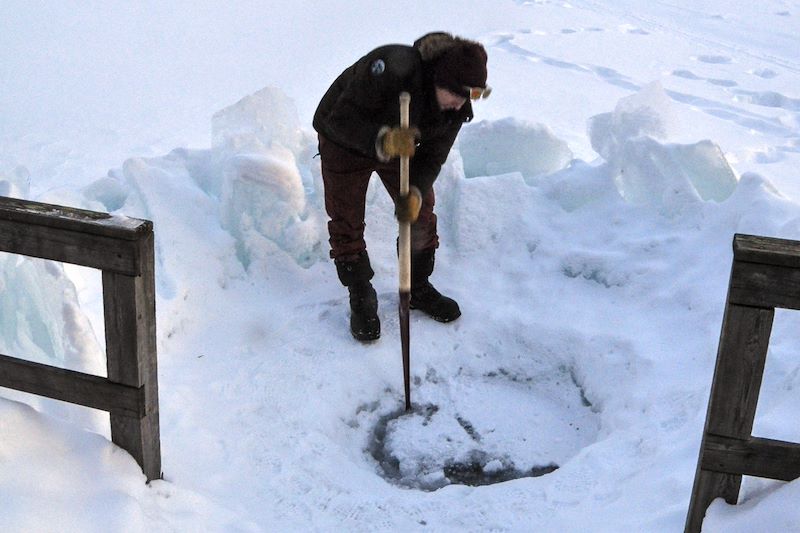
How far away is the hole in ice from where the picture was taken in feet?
10.4

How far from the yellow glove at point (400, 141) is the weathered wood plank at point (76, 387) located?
132cm

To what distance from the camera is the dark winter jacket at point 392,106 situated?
320 centimetres

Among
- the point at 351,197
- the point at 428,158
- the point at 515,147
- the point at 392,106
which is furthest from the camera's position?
the point at 515,147

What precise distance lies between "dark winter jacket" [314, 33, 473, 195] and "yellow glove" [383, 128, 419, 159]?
8.8 inches

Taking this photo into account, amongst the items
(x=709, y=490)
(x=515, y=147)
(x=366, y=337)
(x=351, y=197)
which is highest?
(x=351, y=197)

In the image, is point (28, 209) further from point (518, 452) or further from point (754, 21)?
point (754, 21)

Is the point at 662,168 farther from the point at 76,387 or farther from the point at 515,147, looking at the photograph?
the point at 76,387

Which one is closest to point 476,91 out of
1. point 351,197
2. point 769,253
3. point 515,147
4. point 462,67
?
point 462,67

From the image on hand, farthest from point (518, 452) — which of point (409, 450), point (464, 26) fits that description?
point (464, 26)

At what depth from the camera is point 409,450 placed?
3256mm

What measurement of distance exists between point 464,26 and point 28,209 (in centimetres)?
1044

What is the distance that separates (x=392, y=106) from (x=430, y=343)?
1.18 meters

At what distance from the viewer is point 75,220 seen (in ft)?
7.22

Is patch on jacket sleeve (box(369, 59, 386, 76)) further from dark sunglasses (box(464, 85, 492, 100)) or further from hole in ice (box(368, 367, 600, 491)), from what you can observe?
hole in ice (box(368, 367, 600, 491))
